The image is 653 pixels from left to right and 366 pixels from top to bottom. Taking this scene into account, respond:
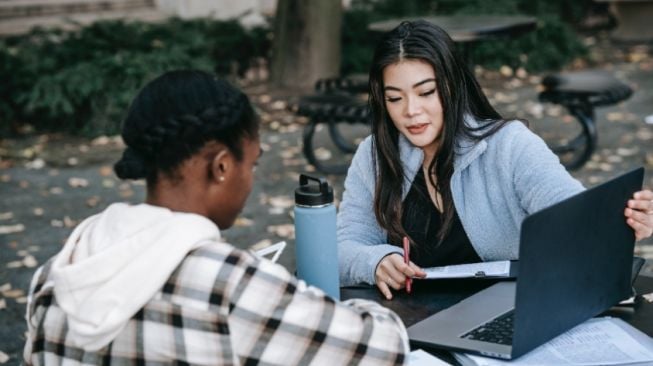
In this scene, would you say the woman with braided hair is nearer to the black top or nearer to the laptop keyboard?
the laptop keyboard

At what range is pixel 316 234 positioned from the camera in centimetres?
205

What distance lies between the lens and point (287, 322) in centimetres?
163

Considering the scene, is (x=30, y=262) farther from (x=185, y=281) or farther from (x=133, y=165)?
(x=185, y=281)

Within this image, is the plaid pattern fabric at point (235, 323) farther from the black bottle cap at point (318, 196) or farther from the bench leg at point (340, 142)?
the bench leg at point (340, 142)

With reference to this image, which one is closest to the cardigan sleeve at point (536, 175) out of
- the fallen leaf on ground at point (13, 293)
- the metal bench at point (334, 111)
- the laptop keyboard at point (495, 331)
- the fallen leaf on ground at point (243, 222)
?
the laptop keyboard at point (495, 331)

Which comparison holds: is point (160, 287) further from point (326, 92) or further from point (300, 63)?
point (300, 63)

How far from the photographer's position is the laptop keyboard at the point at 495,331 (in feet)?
6.43

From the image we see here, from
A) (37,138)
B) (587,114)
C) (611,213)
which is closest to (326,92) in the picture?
(587,114)

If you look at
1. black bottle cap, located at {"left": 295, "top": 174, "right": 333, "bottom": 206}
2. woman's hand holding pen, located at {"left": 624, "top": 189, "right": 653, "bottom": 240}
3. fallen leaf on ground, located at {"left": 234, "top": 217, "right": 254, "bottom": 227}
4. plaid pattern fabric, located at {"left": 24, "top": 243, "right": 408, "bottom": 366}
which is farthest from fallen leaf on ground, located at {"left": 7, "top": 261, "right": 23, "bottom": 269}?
woman's hand holding pen, located at {"left": 624, "top": 189, "right": 653, "bottom": 240}

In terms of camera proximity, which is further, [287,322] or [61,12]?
[61,12]

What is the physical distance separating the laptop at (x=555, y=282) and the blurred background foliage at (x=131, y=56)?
6.66m

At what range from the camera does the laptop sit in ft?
5.65

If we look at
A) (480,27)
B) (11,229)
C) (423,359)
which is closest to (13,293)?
(11,229)

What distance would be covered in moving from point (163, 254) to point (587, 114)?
5612 millimetres
